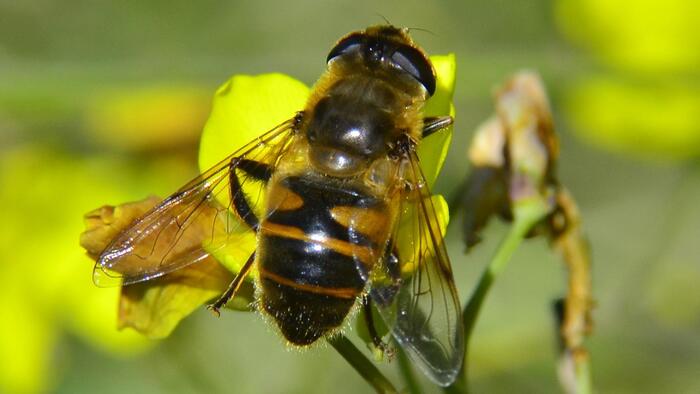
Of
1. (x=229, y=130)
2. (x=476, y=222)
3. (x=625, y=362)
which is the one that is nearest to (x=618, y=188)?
(x=625, y=362)

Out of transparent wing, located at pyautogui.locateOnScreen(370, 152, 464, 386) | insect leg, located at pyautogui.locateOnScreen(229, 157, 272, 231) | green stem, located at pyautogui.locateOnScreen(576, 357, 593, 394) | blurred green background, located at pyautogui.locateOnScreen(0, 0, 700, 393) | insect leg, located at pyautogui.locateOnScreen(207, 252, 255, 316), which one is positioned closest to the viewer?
transparent wing, located at pyautogui.locateOnScreen(370, 152, 464, 386)

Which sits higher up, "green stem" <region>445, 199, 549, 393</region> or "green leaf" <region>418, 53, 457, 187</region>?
"green leaf" <region>418, 53, 457, 187</region>

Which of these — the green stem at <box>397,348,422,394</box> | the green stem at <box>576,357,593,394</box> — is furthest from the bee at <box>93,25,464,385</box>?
the green stem at <box>576,357,593,394</box>

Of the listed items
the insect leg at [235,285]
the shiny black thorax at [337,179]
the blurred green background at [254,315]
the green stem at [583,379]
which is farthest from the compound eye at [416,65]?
the blurred green background at [254,315]

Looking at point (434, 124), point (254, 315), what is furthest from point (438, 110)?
point (254, 315)

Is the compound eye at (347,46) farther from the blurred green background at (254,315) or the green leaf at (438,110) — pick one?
the blurred green background at (254,315)

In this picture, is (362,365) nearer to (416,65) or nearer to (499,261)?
(499,261)

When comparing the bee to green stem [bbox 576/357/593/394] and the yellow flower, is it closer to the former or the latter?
the yellow flower

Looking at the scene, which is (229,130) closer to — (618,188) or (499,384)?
(499,384)
